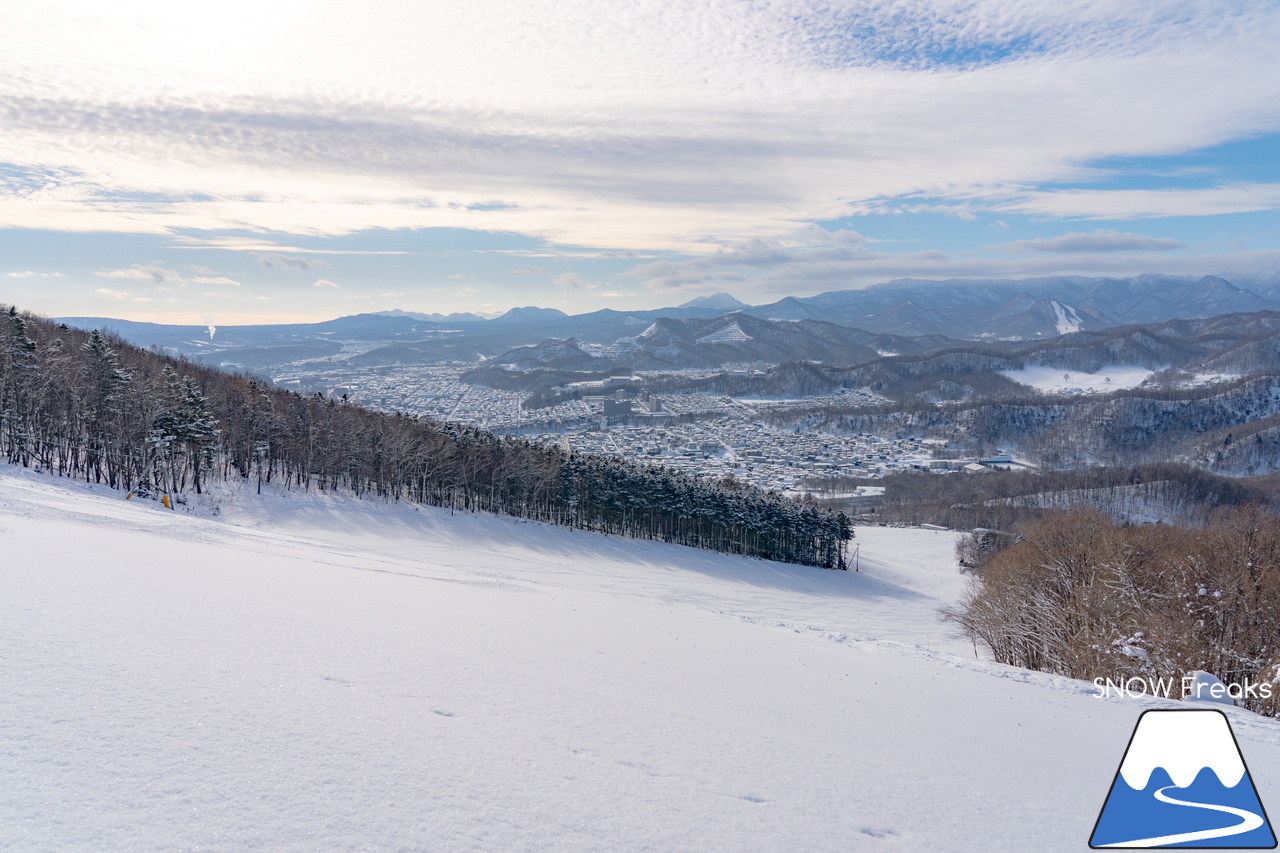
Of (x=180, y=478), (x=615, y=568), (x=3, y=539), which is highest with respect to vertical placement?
(x=3, y=539)

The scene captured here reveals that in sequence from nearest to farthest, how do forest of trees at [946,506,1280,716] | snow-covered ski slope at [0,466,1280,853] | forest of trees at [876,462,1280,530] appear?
snow-covered ski slope at [0,466,1280,853]
forest of trees at [946,506,1280,716]
forest of trees at [876,462,1280,530]

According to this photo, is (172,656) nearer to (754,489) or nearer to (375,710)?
(375,710)

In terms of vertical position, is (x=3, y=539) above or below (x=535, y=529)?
above

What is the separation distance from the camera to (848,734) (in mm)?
8227

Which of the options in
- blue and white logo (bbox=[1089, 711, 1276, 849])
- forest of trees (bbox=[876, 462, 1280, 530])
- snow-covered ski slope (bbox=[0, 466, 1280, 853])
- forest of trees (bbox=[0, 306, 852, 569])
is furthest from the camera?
forest of trees (bbox=[876, 462, 1280, 530])

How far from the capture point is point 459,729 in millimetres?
6203

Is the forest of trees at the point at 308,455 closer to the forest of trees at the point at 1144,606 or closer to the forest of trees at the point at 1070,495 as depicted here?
the forest of trees at the point at 1144,606

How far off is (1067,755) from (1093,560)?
74.3ft

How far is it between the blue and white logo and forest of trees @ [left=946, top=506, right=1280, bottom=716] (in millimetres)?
11663

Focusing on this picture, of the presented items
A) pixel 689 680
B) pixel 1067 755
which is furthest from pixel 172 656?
pixel 1067 755

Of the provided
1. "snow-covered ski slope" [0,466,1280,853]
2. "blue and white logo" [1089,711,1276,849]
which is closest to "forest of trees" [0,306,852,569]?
"snow-covered ski slope" [0,466,1280,853]

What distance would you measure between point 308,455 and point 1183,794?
182 ft

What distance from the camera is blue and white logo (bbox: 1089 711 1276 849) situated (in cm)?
582

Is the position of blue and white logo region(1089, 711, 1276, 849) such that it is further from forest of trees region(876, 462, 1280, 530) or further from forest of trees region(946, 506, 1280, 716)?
forest of trees region(876, 462, 1280, 530)
